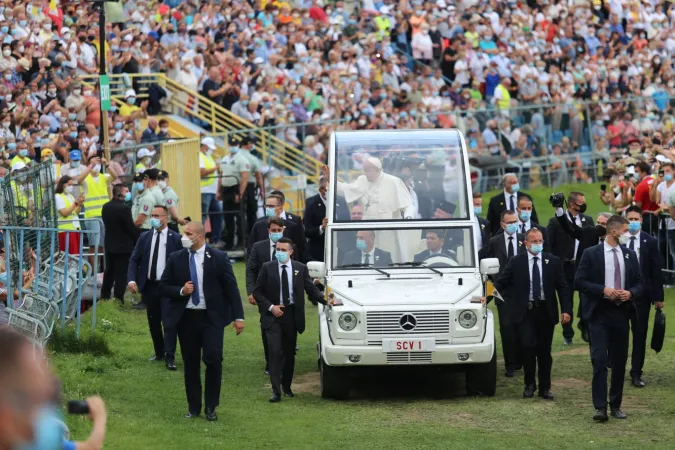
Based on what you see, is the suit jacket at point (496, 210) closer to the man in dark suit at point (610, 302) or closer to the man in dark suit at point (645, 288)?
the man in dark suit at point (645, 288)

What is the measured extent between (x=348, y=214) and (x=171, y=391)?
9.16 ft

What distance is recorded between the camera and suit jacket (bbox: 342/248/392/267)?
1495cm

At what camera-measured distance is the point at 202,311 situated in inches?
511

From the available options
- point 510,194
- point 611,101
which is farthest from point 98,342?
point 611,101

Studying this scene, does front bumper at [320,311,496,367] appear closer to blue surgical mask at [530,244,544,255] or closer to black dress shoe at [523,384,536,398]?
black dress shoe at [523,384,536,398]

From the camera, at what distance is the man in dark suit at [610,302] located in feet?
41.9

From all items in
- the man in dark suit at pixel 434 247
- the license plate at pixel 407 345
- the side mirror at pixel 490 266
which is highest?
the man in dark suit at pixel 434 247

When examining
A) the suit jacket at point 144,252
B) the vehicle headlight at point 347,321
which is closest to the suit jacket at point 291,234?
the suit jacket at point 144,252

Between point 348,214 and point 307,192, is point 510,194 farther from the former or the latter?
point 307,192

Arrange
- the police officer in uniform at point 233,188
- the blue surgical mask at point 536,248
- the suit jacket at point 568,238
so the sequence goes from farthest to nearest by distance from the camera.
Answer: the police officer in uniform at point 233,188 < the suit jacket at point 568,238 < the blue surgical mask at point 536,248

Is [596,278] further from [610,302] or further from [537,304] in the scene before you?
[537,304]

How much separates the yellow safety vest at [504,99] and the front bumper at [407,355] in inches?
845

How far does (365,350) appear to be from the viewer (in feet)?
45.1

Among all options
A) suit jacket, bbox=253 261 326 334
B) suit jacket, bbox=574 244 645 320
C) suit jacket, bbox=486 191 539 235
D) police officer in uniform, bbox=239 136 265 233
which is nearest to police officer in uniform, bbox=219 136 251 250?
police officer in uniform, bbox=239 136 265 233
